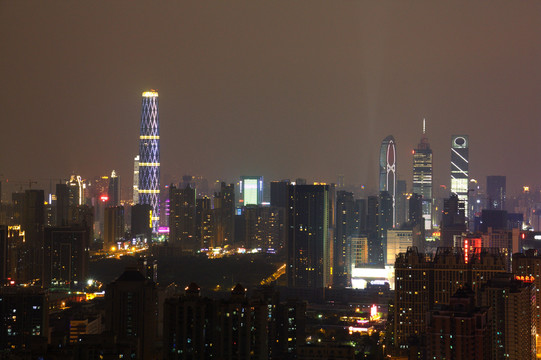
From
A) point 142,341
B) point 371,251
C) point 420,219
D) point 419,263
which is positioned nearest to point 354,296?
point 371,251

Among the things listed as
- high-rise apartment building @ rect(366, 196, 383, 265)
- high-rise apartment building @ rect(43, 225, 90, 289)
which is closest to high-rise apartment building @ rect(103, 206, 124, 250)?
high-rise apartment building @ rect(43, 225, 90, 289)

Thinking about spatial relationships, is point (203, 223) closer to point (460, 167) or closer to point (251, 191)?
point (251, 191)

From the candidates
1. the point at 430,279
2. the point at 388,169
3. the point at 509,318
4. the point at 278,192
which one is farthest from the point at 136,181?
the point at 509,318

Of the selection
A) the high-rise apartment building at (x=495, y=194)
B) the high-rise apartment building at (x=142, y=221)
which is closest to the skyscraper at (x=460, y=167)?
the high-rise apartment building at (x=495, y=194)

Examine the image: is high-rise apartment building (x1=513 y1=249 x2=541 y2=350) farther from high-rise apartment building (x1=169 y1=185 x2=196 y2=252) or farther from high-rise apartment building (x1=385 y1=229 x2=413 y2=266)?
high-rise apartment building (x1=169 y1=185 x2=196 y2=252)

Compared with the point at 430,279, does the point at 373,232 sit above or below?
above

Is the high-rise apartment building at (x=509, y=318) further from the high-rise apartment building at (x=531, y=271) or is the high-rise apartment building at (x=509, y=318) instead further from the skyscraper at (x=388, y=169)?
the skyscraper at (x=388, y=169)
